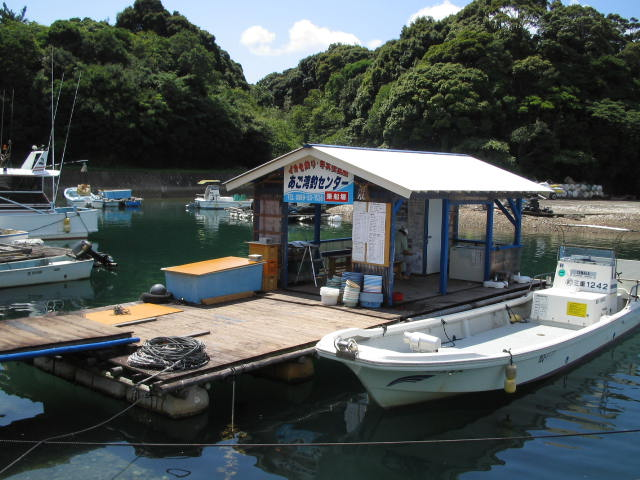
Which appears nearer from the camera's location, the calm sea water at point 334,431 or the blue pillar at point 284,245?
the calm sea water at point 334,431

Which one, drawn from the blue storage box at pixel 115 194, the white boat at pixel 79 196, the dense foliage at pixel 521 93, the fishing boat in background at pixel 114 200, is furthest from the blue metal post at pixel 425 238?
the blue storage box at pixel 115 194

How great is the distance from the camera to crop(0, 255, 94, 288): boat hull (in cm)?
1880

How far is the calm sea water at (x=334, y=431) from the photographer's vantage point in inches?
303

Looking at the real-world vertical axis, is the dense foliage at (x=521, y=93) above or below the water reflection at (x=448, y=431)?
above

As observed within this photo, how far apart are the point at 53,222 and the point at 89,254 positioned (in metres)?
7.54

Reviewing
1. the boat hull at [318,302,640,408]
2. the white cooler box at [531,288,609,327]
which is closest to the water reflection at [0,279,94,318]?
the boat hull at [318,302,640,408]

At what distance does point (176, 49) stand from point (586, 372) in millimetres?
73262

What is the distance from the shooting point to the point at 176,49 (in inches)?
2970

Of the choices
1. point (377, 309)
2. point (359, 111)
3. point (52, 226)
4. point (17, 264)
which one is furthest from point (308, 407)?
point (359, 111)

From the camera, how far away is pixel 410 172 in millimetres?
13047

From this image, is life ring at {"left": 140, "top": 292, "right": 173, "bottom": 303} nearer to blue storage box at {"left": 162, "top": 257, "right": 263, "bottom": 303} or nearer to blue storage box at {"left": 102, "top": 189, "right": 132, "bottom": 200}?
blue storage box at {"left": 162, "top": 257, "right": 263, "bottom": 303}

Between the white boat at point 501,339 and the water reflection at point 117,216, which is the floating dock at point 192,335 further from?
the water reflection at point 117,216

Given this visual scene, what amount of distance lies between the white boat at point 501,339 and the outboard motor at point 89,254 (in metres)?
14.2

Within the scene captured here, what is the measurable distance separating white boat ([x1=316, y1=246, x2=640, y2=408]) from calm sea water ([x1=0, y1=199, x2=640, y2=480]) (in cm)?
54
